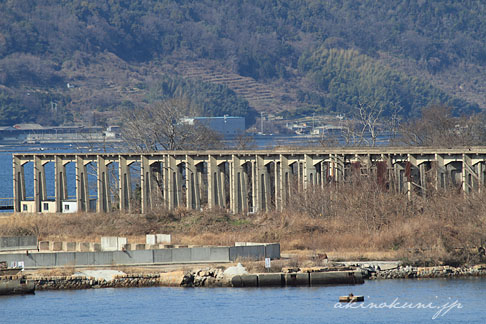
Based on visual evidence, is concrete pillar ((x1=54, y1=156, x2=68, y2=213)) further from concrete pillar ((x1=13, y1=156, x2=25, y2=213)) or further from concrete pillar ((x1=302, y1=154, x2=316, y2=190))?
concrete pillar ((x1=302, y1=154, x2=316, y2=190))

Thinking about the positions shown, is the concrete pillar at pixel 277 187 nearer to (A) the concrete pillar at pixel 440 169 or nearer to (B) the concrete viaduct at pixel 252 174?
(B) the concrete viaduct at pixel 252 174

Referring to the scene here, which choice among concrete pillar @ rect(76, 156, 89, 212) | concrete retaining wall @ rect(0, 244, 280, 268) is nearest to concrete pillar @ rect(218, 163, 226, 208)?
concrete pillar @ rect(76, 156, 89, 212)

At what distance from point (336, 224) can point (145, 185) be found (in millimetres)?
23635

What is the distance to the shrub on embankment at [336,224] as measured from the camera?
67438 mm

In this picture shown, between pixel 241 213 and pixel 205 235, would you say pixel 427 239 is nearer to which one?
pixel 205 235

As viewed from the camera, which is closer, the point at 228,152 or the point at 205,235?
the point at 205,235

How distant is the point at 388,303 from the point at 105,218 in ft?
115

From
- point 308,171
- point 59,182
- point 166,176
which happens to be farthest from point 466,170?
point 59,182

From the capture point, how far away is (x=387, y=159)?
283ft

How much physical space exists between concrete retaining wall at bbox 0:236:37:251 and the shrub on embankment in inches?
247

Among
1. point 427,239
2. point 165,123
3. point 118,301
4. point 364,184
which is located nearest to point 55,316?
point 118,301

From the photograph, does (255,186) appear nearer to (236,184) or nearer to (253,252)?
(236,184)

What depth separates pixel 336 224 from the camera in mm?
75562

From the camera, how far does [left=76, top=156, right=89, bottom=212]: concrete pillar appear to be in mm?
96500
